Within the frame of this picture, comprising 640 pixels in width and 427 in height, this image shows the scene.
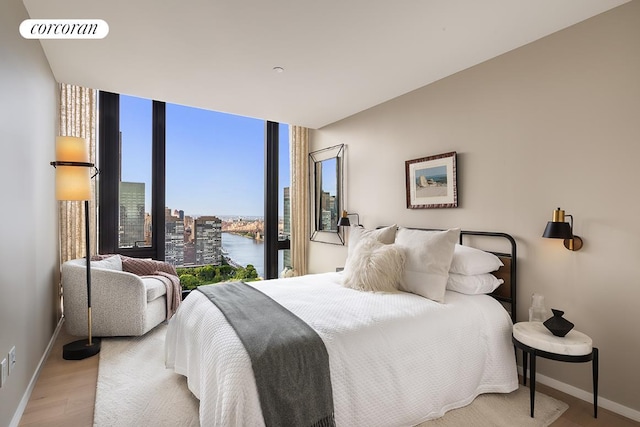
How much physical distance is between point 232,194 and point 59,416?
10.8ft

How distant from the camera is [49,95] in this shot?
9.76 ft

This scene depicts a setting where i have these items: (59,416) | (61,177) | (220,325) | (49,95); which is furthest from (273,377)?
(49,95)

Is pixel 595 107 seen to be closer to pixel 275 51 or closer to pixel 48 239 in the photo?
pixel 275 51

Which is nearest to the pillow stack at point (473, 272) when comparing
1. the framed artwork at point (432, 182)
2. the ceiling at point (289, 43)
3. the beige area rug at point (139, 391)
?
the framed artwork at point (432, 182)

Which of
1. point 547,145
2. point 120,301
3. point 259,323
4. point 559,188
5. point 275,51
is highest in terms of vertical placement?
point 275,51

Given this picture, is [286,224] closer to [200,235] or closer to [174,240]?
[200,235]

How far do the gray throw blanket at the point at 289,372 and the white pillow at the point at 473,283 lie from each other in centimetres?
132

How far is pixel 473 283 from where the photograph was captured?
2.46m

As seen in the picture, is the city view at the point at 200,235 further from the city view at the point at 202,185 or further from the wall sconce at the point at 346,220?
the wall sconce at the point at 346,220

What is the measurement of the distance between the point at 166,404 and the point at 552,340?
2.42 meters

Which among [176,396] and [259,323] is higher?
[259,323]

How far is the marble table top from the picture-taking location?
1.88 metres

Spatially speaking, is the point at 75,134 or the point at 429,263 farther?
the point at 75,134

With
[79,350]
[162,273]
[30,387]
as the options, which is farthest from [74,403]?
[162,273]
